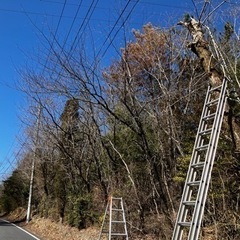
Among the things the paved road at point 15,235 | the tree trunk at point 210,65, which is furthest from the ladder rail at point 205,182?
the paved road at point 15,235

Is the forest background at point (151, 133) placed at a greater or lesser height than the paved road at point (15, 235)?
greater

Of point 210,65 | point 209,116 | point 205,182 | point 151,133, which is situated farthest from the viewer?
point 151,133

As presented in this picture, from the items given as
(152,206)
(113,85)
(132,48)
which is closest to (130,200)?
(152,206)

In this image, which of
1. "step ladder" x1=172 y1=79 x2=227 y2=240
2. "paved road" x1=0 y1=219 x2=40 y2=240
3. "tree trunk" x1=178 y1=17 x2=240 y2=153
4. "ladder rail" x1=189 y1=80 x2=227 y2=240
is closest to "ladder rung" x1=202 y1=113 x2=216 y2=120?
"step ladder" x1=172 y1=79 x2=227 y2=240

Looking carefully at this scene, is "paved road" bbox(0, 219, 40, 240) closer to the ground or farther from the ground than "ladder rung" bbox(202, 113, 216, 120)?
closer to the ground

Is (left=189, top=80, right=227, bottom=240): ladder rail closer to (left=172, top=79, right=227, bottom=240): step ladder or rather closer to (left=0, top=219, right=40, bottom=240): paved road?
(left=172, top=79, right=227, bottom=240): step ladder

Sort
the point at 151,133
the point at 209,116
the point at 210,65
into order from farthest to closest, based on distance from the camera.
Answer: the point at 151,133 < the point at 210,65 < the point at 209,116

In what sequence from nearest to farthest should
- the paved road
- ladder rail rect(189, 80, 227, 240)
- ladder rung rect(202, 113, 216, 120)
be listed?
1. ladder rail rect(189, 80, 227, 240)
2. ladder rung rect(202, 113, 216, 120)
3. the paved road

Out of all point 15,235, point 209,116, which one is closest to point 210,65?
point 209,116

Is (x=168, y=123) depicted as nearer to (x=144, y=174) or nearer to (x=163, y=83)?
(x=163, y=83)

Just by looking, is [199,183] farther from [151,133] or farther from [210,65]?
[151,133]

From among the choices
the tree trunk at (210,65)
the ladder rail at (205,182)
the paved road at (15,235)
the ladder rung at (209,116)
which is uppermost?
the tree trunk at (210,65)

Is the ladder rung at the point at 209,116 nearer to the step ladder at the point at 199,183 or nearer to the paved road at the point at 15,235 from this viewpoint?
the step ladder at the point at 199,183

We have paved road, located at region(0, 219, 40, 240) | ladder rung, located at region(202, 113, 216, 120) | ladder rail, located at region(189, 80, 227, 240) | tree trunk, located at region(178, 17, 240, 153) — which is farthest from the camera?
paved road, located at region(0, 219, 40, 240)
